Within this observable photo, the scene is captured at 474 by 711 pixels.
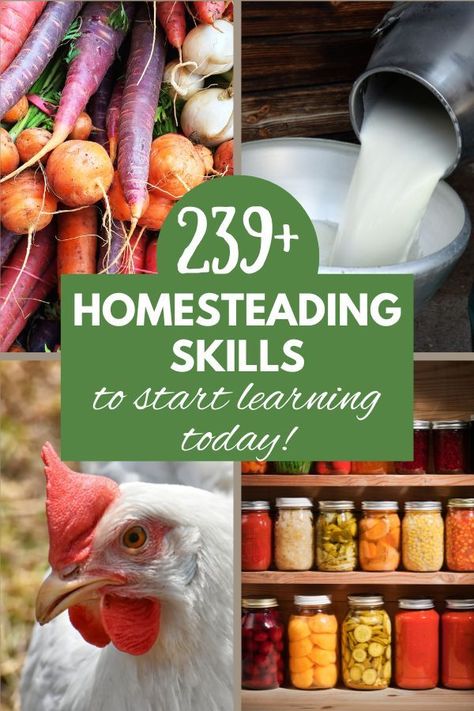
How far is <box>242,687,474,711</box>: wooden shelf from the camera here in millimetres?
1703

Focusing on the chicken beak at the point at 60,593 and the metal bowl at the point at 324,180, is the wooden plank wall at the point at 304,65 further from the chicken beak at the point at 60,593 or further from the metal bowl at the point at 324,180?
the chicken beak at the point at 60,593

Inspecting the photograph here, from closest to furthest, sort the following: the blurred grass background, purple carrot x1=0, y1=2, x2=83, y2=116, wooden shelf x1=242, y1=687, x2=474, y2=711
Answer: purple carrot x1=0, y1=2, x2=83, y2=116
the blurred grass background
wooden shelf x1=242, y1=687, x2=474, y2=711

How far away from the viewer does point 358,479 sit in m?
1.73

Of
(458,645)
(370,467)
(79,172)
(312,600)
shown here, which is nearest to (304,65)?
(79,172)

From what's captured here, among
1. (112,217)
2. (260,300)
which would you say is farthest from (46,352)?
(260,300)

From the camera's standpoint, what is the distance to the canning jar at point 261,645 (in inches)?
67.6

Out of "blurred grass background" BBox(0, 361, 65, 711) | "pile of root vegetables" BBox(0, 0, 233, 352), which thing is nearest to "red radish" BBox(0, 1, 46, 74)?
"pile of root vegetables" BBox(0, 0, 233, 352)

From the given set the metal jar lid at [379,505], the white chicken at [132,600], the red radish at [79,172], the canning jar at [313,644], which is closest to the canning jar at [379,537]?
the metal jar lid at [379,505]

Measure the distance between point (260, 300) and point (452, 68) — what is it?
1.40 ft

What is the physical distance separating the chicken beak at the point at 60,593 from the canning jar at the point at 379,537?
1.69 feet

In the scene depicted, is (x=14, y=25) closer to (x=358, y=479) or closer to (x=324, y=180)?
(x=324, y=180)

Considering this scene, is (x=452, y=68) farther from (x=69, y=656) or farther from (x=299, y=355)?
(x=69, y=656)

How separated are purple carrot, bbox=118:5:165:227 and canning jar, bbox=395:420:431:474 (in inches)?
23.0

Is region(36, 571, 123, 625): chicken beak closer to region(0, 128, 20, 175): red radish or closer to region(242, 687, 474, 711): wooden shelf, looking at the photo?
region(242, 687, 474, 711): wooden shelf
